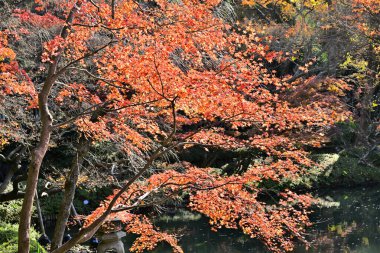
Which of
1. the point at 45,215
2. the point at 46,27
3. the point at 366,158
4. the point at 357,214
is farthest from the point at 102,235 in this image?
the point at 366,158

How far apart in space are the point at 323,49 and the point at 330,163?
495cm

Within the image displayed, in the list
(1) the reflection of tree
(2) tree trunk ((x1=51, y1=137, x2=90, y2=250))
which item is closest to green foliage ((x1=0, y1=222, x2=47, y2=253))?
(2) tree trunk ((x1=51, y1=137, x2=90, y2=250))

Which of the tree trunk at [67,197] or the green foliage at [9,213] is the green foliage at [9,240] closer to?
the tree trunk at [67,197]

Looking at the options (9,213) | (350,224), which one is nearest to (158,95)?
(9,213)

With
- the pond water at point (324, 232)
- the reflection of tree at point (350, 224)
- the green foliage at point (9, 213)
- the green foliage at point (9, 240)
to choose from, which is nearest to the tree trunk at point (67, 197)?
the green foliage at point (9, 240)

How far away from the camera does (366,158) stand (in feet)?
67.6

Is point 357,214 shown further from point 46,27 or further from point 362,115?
point 46,27

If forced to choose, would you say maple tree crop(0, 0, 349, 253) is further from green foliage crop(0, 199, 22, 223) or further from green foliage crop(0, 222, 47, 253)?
green foliage crop(0, 199, 22, 223)

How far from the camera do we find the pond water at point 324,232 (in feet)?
41.1

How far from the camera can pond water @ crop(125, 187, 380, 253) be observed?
41.1 feet

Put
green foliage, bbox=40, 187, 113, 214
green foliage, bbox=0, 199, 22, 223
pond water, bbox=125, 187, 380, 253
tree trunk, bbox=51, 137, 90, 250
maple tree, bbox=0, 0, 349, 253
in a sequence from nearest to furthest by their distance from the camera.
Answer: maple tree, bbox=0, 0, 349, 253 → tree trunk, bbox=51, 137, 90, 250 → green foliage, bbox=0, 199, 22, 223 → pond water, bbox=125, 187, 380, 253 → green foliage, bbox=40, 187, 113, 214

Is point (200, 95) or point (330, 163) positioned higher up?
point (330, 163)

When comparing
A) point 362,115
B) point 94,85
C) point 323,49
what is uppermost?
point 323,49

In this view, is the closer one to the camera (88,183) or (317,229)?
(88,183)
